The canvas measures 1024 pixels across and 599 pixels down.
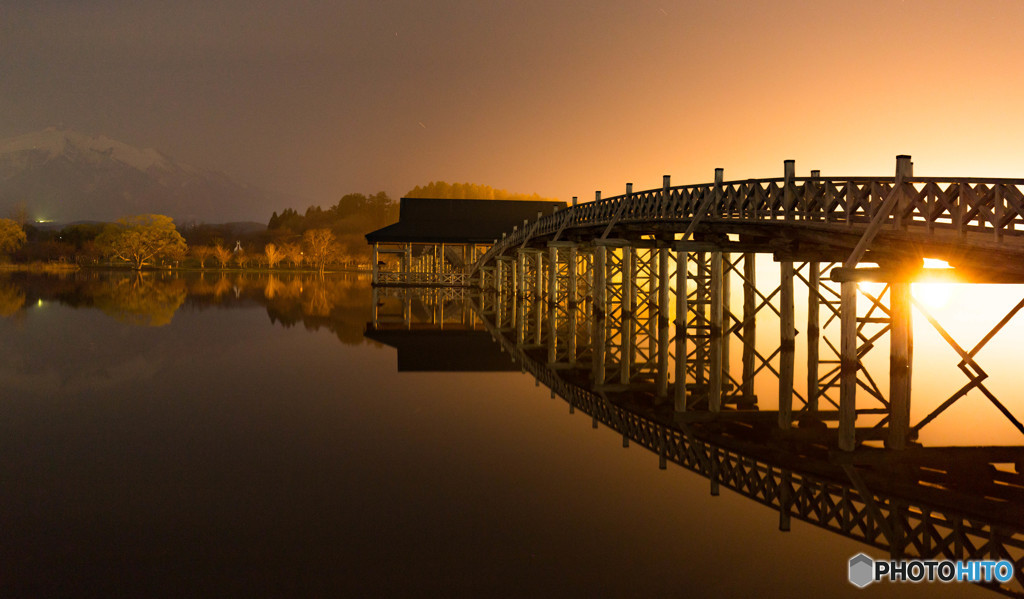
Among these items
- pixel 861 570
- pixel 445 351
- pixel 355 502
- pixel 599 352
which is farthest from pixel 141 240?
pixel 861 570

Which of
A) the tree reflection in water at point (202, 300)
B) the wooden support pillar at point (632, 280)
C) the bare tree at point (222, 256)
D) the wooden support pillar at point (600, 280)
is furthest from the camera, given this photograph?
the bare tree at point (222, 256)

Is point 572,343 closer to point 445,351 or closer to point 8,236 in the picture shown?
point 445,351

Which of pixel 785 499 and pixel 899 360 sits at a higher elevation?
pixel 899 360

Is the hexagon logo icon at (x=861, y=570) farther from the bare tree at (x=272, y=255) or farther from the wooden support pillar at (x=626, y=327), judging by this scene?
the bare tree at (x=272, y=255)

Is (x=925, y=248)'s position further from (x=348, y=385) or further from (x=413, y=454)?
(x=348, y=385)

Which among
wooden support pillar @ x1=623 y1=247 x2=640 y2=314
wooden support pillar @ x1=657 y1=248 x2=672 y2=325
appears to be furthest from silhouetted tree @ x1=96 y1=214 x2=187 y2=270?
wooden support pillar @ x1=657 y1=248 x2=672 y2=325

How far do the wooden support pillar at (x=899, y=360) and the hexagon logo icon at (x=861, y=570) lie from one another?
3.18 m

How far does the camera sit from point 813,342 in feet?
47.7

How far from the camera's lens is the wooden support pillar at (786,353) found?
12.9m

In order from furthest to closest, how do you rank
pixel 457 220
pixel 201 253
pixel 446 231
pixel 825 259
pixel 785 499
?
pixel 201 253 < pixel 457 220 < pixel 446 231 < pixel 825 259 < pixel 785 499

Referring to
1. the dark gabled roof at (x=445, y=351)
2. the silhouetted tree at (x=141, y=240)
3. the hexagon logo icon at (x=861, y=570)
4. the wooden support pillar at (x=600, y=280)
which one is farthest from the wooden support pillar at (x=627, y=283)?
the silhouetted tree at (x=141, y=240)

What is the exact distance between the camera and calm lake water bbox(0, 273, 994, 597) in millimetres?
7551

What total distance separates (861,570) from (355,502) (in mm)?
5585

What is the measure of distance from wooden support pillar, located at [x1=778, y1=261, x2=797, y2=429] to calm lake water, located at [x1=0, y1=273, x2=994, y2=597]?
2.48 m
